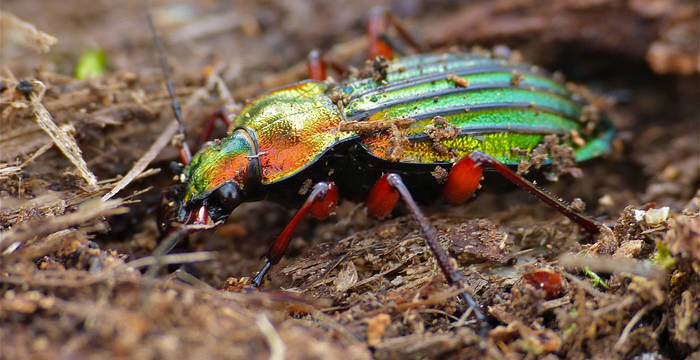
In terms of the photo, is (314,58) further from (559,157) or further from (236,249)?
(559,157)

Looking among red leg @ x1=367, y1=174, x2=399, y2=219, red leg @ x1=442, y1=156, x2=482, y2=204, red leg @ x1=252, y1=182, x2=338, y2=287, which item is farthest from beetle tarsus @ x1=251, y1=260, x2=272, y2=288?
red leg @ x1=442, y1=156, x2=482, y2=204

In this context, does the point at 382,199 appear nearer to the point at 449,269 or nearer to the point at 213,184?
the point at 449,269

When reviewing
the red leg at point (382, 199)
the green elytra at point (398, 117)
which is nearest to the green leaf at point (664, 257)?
the green elytra at point (398, 117)

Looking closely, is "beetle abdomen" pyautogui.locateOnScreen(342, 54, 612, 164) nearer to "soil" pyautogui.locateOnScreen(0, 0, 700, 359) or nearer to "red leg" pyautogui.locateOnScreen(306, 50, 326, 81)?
"soil" pyautogui.locateOnScreen(0, 0, 700, 359)

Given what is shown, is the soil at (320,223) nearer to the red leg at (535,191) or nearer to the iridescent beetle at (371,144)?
the red leg at (535,191)

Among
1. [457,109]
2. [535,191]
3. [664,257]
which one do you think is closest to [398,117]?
[457,109]

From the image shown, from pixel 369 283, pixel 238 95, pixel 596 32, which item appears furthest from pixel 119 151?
pixel 596 32
